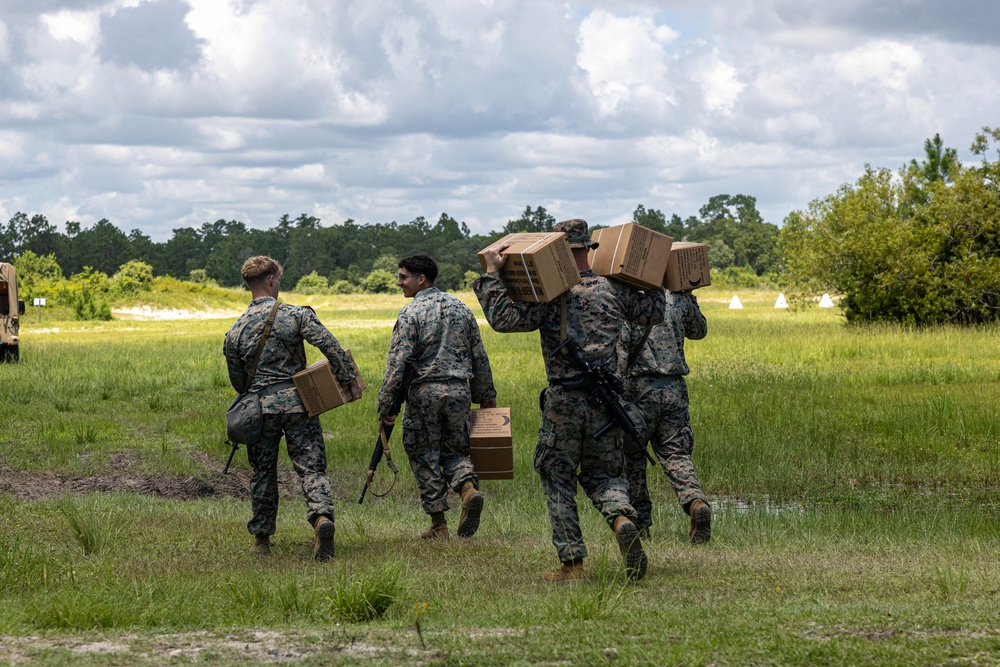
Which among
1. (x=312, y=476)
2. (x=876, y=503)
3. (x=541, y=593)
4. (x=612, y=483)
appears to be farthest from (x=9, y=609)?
(x=876, y=503)

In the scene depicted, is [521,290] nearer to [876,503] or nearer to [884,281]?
[876,503]

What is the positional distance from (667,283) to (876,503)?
479 centimetres

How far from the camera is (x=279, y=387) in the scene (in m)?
7.90

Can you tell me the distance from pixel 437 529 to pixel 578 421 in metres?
2.47

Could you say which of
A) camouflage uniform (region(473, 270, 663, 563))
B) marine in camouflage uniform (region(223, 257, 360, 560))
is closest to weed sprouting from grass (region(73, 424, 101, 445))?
marine in camouflage uniform (region(223, 257, 360, 560))

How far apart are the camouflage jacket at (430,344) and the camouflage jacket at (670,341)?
1149 mm

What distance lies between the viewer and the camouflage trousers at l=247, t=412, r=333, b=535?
7.82 meters

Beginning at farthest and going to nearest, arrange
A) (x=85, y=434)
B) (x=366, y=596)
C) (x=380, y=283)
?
1. (x=380, y=283)
2. (x=85, y=434)
3. (x=366, y=596)

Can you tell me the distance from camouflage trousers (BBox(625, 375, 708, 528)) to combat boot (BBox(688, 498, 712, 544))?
0.79 feet

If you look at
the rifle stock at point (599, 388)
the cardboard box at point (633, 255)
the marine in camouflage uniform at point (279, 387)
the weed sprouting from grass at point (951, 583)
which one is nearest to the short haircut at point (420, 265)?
the marine in camouflage uniform at point (279, 387)

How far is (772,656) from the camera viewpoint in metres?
4.96

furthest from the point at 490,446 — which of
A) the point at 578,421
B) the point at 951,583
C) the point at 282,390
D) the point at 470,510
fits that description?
the point at 951,583

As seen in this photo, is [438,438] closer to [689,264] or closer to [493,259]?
[689,264]

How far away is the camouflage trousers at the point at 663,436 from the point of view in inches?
332
